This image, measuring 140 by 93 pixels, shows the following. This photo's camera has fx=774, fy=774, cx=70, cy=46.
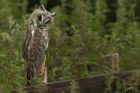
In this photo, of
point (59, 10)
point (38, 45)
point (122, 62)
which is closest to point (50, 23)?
point (38, 45)

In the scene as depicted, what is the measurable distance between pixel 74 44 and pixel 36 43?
1.33 meters

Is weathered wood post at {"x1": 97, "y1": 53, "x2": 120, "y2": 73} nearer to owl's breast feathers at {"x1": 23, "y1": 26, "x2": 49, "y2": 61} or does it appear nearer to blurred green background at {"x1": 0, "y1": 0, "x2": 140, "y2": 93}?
blurred green background at {"x1": 0, "y1": 0, "x2": 140, "y2": 93}

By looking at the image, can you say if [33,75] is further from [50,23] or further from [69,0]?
[69,0]

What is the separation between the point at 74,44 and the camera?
1020cm

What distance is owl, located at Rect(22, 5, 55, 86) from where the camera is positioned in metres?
8.84

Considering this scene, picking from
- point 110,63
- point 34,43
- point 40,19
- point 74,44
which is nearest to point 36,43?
point 34,43

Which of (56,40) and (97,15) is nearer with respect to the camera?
(56,40)

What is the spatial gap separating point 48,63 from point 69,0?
19.6 feet

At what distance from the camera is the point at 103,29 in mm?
12750

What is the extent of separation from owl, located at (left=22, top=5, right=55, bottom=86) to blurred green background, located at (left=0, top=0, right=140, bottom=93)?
12 cm

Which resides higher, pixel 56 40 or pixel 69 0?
pixel 69 0

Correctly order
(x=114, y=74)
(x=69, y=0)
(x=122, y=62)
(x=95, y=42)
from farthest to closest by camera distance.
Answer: (x=69, y=0) → (x=122, y=62) → (x=95, y=42) → (x=114, y=74)

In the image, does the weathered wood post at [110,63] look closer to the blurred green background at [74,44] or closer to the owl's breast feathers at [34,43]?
the blurred green background at [74,44]

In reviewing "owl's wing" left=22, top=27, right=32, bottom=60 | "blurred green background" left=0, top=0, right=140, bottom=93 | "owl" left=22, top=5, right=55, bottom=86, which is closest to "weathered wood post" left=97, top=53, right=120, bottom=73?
"blurred green background" left=0, top=0, right=140, bottom=93
